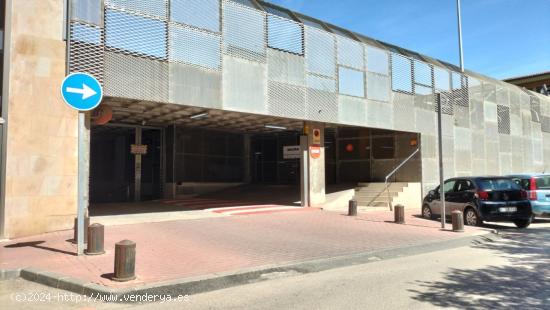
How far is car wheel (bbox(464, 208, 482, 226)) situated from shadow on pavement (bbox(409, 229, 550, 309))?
4538 mm

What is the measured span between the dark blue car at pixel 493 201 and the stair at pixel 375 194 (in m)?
5.46

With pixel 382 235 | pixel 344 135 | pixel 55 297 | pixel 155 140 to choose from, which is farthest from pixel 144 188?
pixel 55 297

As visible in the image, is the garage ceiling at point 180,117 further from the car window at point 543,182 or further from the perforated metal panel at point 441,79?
the car window at point 543,182

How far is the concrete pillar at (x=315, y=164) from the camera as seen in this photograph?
17969 millimetres

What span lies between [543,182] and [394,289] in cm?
1175

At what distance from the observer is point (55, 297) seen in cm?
627

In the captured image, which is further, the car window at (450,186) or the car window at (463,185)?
the car window at (450,186)

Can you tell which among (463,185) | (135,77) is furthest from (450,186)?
(135,77)

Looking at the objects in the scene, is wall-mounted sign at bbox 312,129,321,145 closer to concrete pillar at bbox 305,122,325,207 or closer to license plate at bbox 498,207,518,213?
concrete pillar at bbox 305,122,325,207

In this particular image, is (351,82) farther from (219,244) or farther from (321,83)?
(219,244)

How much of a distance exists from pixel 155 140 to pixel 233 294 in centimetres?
1586

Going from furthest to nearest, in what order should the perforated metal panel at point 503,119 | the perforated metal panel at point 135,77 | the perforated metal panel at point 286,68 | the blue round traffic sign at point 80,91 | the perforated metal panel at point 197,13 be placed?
1. the perforated metal panel at point 503,119
2. the perforated metal panel at point 286,68
3. the perforated metal panel at point 197,13
4. the perforated metal panel at point 135,77
5. the blue round traffic sign at point 80,91

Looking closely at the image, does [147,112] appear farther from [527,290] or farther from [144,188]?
[527,290]

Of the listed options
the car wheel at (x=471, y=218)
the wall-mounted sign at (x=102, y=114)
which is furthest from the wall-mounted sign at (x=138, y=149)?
the car wheel at (x=471, y=218)
